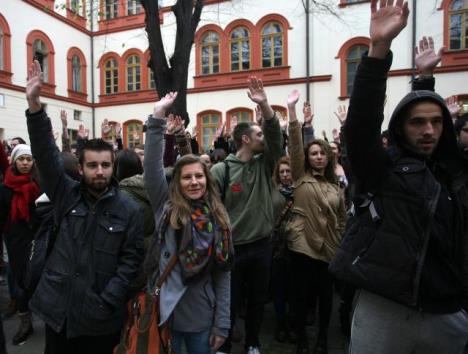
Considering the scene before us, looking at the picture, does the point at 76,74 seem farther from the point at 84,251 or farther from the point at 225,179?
the point at 84,251

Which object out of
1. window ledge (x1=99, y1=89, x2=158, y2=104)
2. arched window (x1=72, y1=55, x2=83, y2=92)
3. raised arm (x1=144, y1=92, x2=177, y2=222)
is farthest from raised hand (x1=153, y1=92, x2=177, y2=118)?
arched window (x1=72, y1=55, x2=83, y2=92)

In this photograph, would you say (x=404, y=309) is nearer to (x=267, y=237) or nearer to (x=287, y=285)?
(x=267, y=237)

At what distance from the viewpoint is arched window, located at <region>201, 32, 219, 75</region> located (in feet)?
61.4

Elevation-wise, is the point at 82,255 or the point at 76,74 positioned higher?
the point at 76,74

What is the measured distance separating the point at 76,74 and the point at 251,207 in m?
20.3

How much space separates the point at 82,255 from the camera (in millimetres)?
2238

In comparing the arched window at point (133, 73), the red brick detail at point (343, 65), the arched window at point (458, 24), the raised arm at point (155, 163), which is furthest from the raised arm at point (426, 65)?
the arched window at point (133, 73)

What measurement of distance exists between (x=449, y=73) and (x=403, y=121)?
15799 mm

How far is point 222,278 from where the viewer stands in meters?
2.45

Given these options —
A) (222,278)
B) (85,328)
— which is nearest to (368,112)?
(222,278)

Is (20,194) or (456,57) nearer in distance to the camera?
(20,194)

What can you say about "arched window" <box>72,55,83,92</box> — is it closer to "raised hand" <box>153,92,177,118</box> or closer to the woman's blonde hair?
"raised hand" <box>153,92,177,118</box>

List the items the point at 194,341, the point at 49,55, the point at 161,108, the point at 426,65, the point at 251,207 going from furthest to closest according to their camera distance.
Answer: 1. the point at 49,55
2. the point at 251,207
3. the point at 161,108
4. the point at 194,341
5. the point at 426,65

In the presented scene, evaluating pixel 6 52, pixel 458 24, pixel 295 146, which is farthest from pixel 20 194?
pixel 458 24
